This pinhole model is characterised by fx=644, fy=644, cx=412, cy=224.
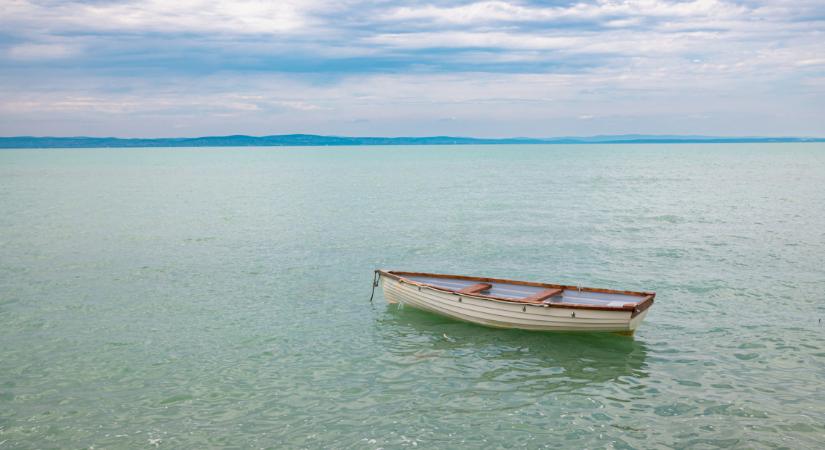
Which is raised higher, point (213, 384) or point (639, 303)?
point (639, 303)

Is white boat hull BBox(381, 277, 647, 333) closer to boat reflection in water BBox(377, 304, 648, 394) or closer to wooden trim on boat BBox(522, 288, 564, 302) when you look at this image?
boat reflection in water BBox(377, 304, 648, 394)

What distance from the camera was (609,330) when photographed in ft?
64.4

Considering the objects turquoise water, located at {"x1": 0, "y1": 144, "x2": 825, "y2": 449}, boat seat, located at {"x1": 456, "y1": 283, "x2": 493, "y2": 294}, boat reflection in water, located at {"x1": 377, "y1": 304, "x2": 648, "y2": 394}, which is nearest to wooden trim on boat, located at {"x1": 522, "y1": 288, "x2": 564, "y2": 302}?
boat reflection in water, located at {"x1": 377, "y1": 304, "x2": 648, "y2": 394}

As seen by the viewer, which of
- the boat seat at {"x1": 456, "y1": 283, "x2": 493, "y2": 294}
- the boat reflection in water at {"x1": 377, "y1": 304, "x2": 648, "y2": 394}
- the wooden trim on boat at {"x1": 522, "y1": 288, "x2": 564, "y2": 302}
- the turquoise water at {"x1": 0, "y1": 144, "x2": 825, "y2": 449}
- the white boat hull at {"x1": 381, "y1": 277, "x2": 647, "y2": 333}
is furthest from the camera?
the boat seat at {"x1": 456, "y1": 283, "x2": 493, "y2": 294}

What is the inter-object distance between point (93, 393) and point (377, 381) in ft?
23.7

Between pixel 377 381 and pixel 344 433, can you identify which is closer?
pixel 344 433

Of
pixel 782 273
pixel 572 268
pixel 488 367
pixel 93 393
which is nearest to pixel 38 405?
pixel 93 393

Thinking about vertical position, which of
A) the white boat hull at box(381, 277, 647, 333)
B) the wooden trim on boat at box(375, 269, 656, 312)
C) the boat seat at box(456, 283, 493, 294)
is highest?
the wooden trim on boat at box(375, 269, 656, 312)

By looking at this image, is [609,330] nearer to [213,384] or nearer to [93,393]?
[213,384]

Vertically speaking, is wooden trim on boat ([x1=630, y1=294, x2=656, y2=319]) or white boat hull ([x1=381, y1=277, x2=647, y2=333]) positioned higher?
wooden trim on boat ([x1=630, y1=294, x2=656, y2=319])

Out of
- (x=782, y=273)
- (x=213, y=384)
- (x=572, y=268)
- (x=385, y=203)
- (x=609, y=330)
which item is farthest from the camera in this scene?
(x=385, y=203)

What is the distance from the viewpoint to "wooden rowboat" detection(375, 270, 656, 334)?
1942cm

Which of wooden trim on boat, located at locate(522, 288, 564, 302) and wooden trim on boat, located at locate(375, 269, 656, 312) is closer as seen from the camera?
wooden trim on boat, located at locate(375, 269, 656, 312)

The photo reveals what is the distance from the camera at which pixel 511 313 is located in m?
20.7
